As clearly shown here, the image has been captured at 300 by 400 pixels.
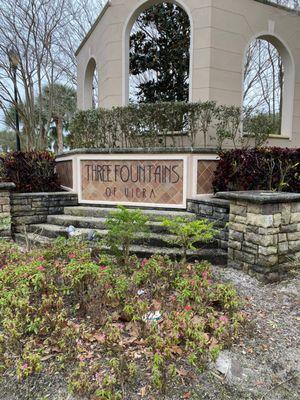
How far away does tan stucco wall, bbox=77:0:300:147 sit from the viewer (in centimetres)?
568

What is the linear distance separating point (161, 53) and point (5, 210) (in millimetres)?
6348

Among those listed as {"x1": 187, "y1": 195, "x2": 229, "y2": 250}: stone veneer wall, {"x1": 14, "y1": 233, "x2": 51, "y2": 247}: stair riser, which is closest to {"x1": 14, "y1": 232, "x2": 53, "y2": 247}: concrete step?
{"x1": 14, "y1": 233, "x2": 51, "y2": 247}: stair riser

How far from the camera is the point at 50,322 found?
7.40ft

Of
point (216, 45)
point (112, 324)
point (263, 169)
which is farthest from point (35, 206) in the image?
point (216, 45)

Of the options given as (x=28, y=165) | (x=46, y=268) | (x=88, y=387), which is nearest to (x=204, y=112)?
(x=28, y=165)

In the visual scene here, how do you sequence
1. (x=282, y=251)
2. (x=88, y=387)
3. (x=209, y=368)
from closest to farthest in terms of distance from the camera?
1. (x=88, y=387)
2. (x=209, y=368)
3. (x=282, y=251)

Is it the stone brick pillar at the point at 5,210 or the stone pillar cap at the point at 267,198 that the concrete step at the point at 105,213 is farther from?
the stone pillar cap at the point at 267,198

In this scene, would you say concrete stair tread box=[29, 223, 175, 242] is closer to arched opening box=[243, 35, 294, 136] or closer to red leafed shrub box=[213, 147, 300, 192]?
red leafed shrub box=[213, 147, 300, 192]

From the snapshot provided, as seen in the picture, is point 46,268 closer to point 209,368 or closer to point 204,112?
point 209,368

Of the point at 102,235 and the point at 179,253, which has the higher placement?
the point at 102,235

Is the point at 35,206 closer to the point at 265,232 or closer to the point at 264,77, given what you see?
the point at 265,232

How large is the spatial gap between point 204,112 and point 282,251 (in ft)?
9.00

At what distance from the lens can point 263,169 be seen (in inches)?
167

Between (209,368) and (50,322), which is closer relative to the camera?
(209,368)
